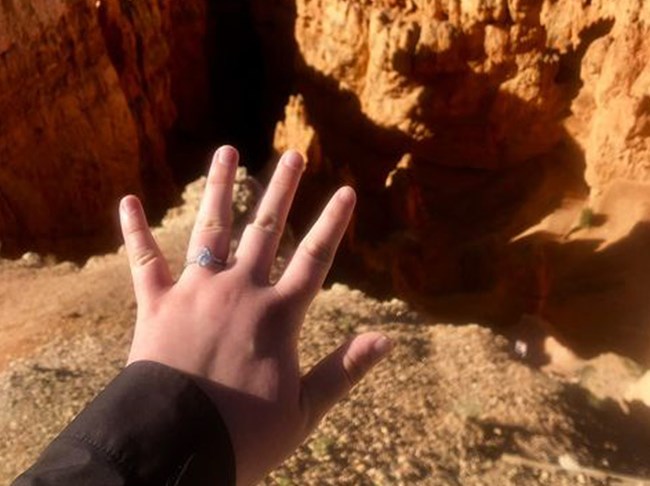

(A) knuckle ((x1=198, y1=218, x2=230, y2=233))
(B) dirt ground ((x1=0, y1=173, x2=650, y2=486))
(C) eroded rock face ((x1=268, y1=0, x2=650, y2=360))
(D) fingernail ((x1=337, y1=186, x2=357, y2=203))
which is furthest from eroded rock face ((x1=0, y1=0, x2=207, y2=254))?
(D) fingernail ((x1=337, y1=186, x2=357, y2=203))

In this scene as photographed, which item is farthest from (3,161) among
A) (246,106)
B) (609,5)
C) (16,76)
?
(609,5)

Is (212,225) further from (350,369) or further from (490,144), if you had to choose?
(490,144)

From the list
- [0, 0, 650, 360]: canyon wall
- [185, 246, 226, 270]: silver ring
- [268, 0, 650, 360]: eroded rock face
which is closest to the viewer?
[185, 246, 226, 270]: silver ring

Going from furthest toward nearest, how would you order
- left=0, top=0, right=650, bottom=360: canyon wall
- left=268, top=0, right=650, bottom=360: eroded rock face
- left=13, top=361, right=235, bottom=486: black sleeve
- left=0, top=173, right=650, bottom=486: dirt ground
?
left=268, top=0, right=650, bottom=360: eroded rock face < left=0, top=0, right=650, bottom=360: canyon wall < left=0, top=173, right=650, bottom=486: dirt ground < left=13, top=361, right=235, bottom=486: black sleeve

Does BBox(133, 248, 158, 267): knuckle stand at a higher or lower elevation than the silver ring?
lower

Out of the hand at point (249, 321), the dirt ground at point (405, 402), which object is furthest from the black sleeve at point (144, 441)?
the dirt ground at point (405, 402)

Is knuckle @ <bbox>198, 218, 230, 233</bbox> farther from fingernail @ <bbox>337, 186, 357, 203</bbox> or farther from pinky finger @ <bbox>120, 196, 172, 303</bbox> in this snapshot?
fingernail @ <bbox>337, 186, 357, 203</bbox>

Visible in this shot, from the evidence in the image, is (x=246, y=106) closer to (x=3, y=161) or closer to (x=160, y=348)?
(x=3, y=161)

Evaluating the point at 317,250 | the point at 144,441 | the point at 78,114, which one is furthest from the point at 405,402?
the point at 78,114
